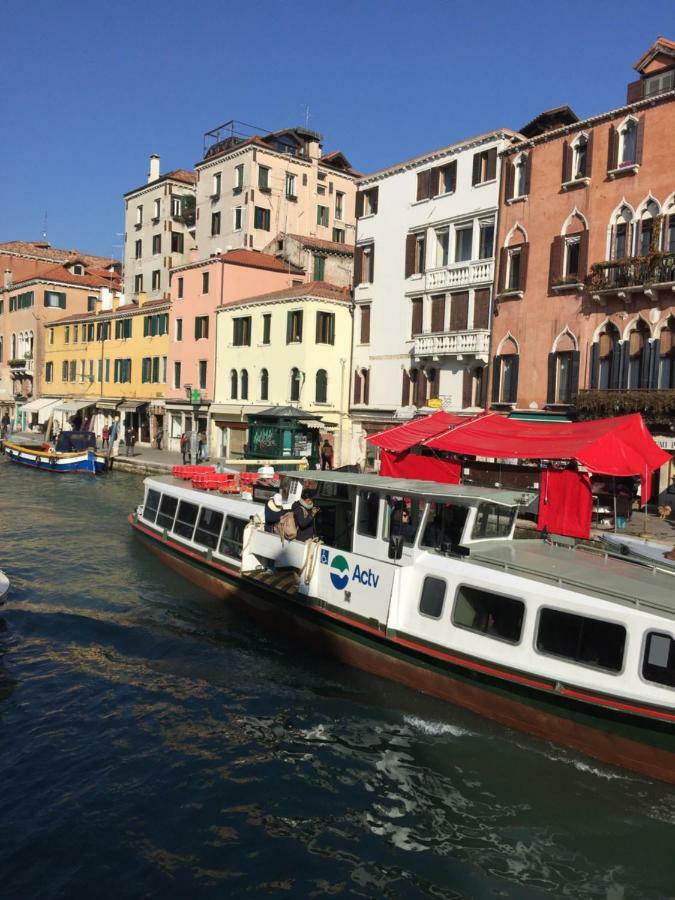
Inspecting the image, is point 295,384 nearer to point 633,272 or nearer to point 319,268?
point 319,268

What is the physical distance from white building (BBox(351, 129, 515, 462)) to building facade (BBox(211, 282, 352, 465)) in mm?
921

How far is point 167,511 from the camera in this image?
61.3ft

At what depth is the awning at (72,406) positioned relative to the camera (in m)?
55.0

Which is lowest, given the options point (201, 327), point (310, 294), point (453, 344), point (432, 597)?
point (432, 597)

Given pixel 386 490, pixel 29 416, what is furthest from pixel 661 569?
pixel 29 416

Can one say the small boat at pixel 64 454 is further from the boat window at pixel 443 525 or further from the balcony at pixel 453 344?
the boat window at pixel 443 525

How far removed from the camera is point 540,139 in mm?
27969

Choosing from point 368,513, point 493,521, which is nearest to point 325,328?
point 368,513

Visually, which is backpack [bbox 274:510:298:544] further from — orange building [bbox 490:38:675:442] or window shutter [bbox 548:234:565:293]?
window shutter [bbox 548:234:565:293]

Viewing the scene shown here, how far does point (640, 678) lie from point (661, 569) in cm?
227

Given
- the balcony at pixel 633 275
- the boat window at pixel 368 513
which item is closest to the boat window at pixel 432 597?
the boat window at pixel 368 513

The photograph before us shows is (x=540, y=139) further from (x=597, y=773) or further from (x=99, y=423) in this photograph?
(x=99, y=423)

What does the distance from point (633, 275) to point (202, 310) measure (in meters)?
27.0

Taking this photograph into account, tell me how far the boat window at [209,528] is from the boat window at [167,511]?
1.65m
